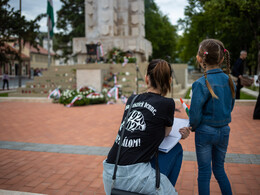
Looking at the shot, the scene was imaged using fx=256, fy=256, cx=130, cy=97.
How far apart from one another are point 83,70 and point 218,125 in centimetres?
1146

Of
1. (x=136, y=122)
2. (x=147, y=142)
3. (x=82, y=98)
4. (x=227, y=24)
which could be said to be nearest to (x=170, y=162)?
(x=147, y=142)

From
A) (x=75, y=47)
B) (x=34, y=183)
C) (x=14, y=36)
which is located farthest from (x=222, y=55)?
(x=14, y=36)

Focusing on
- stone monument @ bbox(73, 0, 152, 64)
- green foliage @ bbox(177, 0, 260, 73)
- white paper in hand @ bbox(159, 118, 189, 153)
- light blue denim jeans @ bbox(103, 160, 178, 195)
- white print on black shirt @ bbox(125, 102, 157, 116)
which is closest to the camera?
light blue denim jeans @ bbox(103, 160, 178, 195)

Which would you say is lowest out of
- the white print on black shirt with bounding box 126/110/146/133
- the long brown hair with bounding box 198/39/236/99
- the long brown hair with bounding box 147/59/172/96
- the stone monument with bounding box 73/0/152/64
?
the white print on black shirt with bounding box 126/110/146/133

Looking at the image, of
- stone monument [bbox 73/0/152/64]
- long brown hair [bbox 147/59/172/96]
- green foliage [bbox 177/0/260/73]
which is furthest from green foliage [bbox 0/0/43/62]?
long brown hair [bbox 147/59/172/96]

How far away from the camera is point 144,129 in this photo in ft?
6.67

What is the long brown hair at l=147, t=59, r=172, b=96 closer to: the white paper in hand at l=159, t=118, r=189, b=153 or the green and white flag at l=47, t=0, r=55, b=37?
the white paper in hand at l=159, t=118, r=189, b=153

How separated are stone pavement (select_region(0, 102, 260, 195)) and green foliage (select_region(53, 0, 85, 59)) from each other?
88.6 ft

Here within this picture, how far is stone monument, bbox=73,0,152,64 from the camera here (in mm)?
17922

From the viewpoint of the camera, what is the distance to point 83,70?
13.2 meters

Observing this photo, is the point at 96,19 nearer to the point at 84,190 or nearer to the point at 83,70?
the point at 83,70

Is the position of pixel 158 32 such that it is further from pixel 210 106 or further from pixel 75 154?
pixel 210 106

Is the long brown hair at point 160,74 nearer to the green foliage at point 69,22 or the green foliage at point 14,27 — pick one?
the green foliage at point 14,27

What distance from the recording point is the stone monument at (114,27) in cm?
1792
